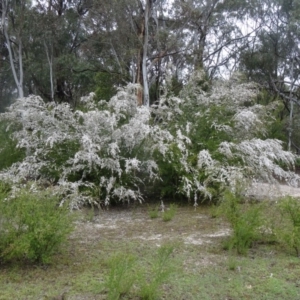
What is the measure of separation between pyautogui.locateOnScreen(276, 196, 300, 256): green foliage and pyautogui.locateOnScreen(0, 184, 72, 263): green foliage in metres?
2.36

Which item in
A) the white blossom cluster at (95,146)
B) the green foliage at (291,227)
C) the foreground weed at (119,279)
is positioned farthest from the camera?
the white blossom cluster at (95,146)

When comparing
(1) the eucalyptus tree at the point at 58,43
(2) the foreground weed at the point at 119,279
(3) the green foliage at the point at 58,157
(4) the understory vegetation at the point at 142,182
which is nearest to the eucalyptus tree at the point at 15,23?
(1) the eucalyptus tree at the point at 58,43

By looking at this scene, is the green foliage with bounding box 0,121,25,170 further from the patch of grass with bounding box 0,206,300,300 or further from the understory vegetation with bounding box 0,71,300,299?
the patch of grass with bounding box 0,206,300,300

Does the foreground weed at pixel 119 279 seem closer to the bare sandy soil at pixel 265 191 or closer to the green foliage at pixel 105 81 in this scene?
the bare sandy soil at pixel 265 191

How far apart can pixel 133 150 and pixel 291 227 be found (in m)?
3.80

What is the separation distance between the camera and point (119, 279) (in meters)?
3.41

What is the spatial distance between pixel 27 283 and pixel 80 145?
14.1 feet

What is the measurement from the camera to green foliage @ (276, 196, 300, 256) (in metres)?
4.64

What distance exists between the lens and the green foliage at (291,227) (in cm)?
464

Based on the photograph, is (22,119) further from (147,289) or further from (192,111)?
(147,289)

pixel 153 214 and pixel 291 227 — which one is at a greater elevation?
pixel 291 227

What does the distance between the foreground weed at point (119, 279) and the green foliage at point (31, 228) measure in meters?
0.77

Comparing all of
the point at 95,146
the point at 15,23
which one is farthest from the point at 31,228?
the point at 15,23

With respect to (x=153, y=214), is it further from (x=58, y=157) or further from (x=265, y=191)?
(x=265, y=191)
